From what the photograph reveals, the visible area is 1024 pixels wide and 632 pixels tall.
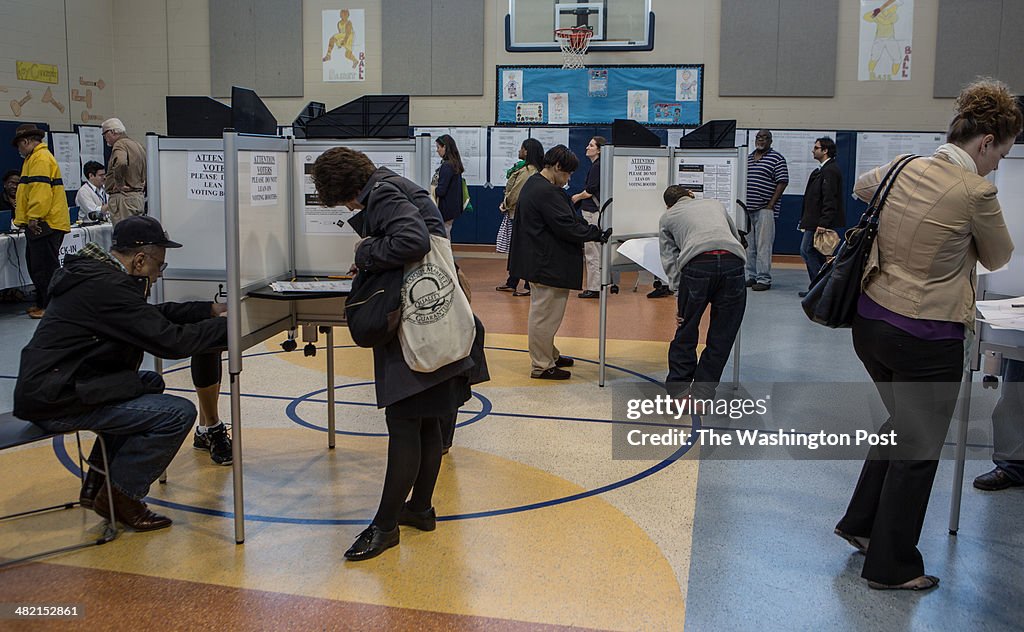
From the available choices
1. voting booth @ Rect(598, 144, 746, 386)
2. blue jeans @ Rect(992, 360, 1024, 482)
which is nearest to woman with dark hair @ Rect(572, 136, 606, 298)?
voting booth @ Rect(598, 144, 746, 386)

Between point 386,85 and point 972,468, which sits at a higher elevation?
point 386,85

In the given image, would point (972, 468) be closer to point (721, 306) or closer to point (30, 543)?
point (721, 306)

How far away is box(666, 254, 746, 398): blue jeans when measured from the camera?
4938mm

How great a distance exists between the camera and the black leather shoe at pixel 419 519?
3.46 m

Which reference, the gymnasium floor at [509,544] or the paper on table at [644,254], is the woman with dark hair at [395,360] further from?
the paper on table at [644,254]

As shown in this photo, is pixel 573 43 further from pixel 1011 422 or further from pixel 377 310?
pixel 377 310

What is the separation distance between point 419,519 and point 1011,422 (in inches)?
99.8

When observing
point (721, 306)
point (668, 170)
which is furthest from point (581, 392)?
point (668, 170)

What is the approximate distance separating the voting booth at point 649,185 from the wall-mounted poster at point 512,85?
7.13 meters

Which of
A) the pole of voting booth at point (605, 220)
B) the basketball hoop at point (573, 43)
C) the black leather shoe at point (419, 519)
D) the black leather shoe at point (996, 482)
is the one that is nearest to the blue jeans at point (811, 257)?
the pole of voting booth at point (605, 220)

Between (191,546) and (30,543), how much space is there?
56cm

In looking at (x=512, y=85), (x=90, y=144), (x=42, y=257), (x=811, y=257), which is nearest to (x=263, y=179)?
(x=42, y=257)

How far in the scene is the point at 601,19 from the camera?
40.8ft

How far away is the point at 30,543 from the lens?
3.32m
